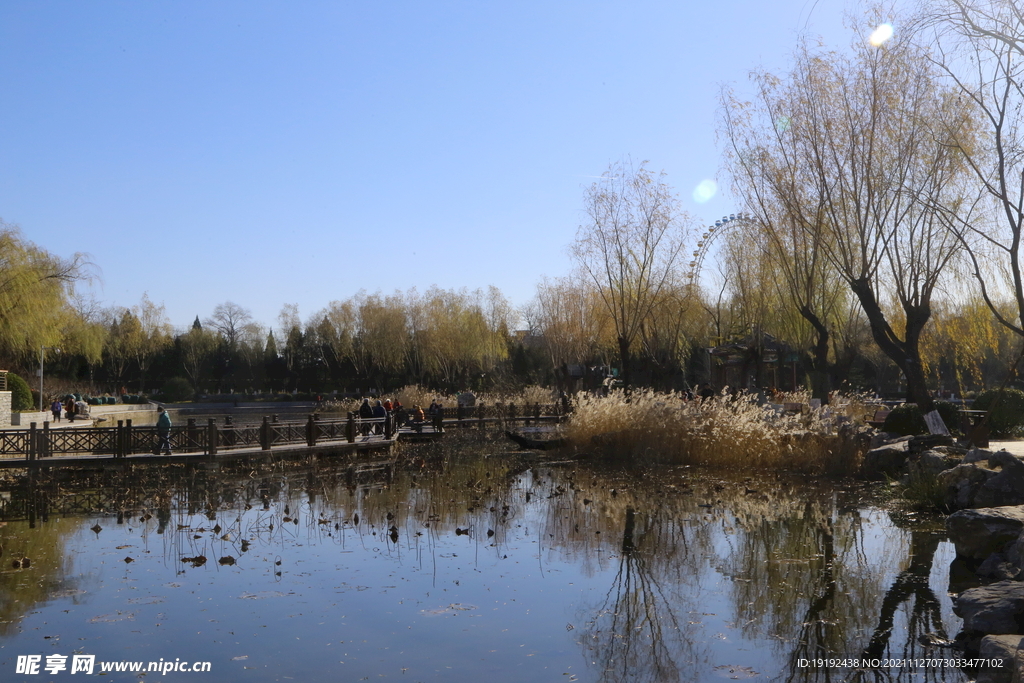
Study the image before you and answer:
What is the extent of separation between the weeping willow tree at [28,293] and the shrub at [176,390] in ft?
101

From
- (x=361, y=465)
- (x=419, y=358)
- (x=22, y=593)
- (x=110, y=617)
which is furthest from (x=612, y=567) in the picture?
(x=419, y=358)

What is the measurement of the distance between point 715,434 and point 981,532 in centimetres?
1027

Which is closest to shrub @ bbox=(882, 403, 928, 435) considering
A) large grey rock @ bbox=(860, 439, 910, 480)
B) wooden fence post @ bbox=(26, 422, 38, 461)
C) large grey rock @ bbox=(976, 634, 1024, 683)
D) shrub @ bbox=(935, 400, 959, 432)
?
shrub @ bbox=(935, 400, 959, 432)

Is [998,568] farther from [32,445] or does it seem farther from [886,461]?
[32,445]

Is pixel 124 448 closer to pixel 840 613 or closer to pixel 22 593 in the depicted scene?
pixel 22 593

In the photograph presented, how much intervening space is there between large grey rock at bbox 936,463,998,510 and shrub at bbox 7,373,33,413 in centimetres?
3442

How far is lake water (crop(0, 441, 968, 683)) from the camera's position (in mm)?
6730

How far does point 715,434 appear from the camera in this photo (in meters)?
19.7

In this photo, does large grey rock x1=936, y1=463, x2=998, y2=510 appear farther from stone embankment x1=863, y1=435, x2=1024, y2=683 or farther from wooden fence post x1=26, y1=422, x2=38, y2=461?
wooden fence post x1=26, y1=422, x2=38, y2=461

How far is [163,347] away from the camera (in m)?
72.1

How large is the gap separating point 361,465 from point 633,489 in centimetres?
934

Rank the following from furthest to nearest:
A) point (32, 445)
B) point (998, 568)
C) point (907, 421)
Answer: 1. point (32, 445)
2. point (907, 421)
3. point (998, 568)

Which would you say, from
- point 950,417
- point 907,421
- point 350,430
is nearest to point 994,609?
point 907,421

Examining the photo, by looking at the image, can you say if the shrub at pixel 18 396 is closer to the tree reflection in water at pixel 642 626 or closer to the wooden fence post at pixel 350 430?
the wooden fence post at pixel 350 430
